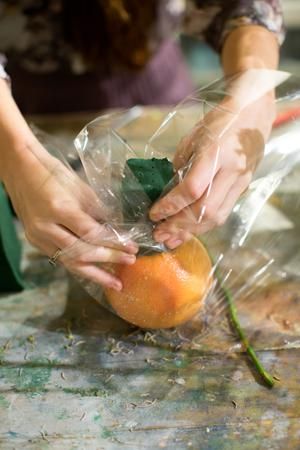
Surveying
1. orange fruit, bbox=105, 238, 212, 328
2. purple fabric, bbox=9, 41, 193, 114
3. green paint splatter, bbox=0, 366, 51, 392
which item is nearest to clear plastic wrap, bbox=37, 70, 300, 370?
orange fruit, bbox=105, 238, 212, 328

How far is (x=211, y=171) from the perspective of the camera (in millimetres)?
596

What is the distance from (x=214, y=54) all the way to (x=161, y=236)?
1.46 meters

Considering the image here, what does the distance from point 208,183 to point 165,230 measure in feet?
0.21

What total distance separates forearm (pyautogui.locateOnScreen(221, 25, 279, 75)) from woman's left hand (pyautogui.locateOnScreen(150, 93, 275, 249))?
0.27 ft

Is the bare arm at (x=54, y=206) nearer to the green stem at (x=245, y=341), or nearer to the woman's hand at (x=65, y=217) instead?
the woman's hand at (x=65, y=217)

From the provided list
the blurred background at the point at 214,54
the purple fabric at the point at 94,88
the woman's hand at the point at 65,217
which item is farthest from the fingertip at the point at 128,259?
the blurred background at the point at 214,54

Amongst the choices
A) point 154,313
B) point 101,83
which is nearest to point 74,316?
point 154,313

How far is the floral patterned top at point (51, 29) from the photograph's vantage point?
2.79 feet

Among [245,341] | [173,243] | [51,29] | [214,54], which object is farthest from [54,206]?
[214,54]

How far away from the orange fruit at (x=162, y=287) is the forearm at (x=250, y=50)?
232 mm

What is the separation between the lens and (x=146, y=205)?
2.02 feet

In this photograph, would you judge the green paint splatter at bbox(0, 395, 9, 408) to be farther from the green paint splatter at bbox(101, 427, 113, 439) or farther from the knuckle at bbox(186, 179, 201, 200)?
the knuckle at bbox(186, 179, 201, 200)

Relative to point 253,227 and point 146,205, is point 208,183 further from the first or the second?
point 253,227

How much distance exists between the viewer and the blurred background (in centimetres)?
201
